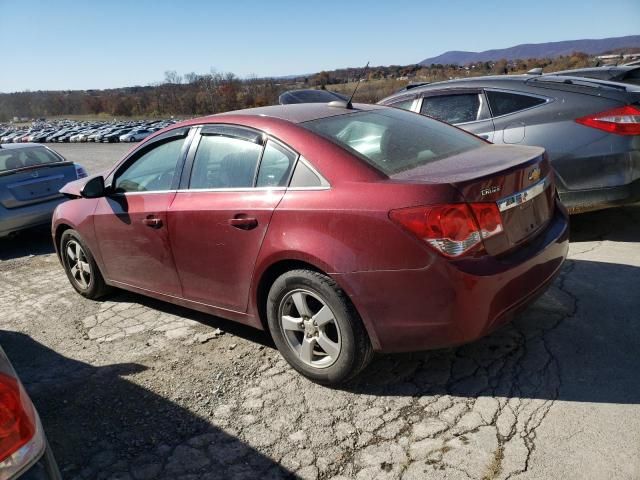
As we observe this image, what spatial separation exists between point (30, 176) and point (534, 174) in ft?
22.0

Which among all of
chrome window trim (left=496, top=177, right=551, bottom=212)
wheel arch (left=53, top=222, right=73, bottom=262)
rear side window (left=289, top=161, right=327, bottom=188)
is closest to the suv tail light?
rear side window (left=289, top=161, right=327, bottom=188)

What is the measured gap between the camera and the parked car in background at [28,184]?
6926 mm

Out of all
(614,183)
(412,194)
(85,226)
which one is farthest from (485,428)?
(85,226)

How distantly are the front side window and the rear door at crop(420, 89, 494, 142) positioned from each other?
9.60ft

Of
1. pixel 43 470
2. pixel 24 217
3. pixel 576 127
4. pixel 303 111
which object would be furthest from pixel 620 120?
pixel 24 217

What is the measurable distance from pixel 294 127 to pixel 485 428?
6.30ft

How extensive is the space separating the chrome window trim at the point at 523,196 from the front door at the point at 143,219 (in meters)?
2.17

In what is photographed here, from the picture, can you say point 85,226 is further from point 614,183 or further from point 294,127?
point 614,183

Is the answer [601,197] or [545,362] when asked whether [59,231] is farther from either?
→ [601,197]

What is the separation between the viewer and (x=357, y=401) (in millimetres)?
2887

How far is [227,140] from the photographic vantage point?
11.4ft

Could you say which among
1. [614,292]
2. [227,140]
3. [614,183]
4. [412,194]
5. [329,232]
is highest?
[227,140]

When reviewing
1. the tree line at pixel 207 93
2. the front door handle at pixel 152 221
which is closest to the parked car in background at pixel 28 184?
the front door handle at pixel 152 221

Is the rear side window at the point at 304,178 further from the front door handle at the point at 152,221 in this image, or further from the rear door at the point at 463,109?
the rear door at the point at 463,109
